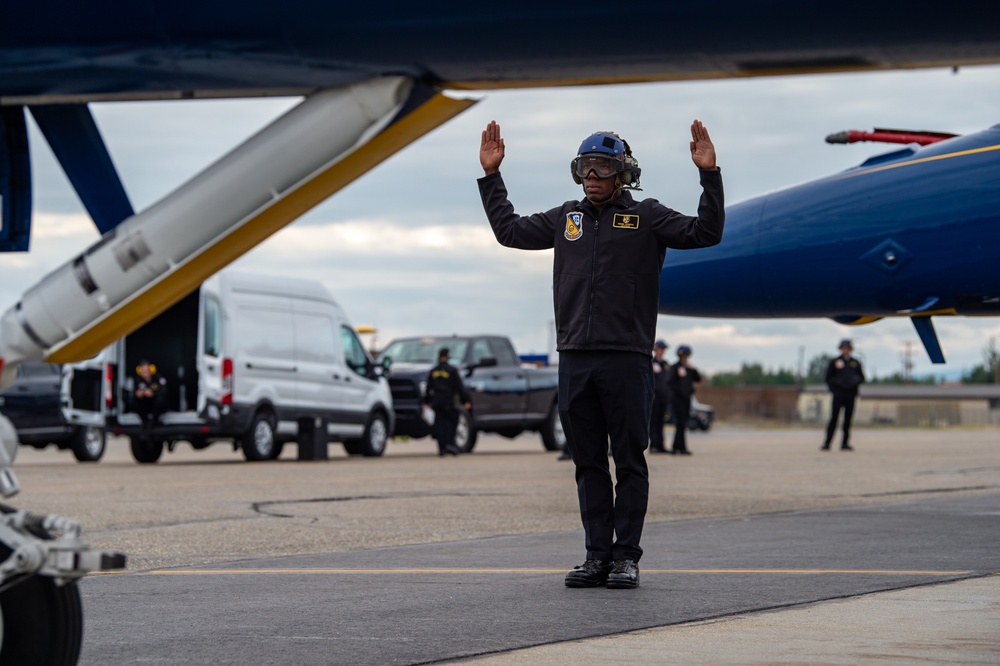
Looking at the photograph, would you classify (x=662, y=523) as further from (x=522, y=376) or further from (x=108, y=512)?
(x=522, y=376)

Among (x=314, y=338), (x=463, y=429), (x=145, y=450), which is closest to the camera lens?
(x=145, y=450)

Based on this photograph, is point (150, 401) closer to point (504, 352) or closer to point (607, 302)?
point (504, 352)

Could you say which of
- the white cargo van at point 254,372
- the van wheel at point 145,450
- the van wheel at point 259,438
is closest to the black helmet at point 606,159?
the white cargo van at point 254,372

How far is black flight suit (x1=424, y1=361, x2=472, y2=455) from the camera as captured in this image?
22625 mm

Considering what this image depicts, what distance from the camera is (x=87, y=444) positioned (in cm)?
2305

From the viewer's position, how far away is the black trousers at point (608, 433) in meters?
6.42

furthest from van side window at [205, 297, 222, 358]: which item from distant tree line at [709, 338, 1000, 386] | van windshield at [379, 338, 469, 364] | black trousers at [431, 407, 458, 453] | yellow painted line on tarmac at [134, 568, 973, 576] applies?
distant tree line at [709, 338, 1000, 386]

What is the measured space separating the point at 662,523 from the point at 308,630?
5056 millimetres

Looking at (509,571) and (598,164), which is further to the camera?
(509,571)

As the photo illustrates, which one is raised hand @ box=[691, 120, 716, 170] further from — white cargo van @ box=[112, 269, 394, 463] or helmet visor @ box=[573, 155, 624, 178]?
white cargo van @ box=[112, 269, 394, 463]

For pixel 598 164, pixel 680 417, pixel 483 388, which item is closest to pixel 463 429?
pixel 483 388

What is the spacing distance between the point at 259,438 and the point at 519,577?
14.9 meters

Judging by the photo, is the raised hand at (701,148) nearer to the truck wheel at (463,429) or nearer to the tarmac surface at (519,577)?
the tarmac surface at (519,577)

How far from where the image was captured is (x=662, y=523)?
9.96 meters
